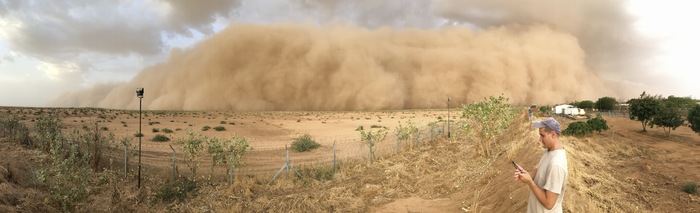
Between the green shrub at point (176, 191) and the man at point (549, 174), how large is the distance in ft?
26.9

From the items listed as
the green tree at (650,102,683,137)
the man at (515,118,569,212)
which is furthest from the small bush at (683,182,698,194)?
the green tree at (650,102,683,137)

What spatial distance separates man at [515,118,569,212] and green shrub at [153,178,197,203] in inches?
323

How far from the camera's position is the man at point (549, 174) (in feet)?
9.52

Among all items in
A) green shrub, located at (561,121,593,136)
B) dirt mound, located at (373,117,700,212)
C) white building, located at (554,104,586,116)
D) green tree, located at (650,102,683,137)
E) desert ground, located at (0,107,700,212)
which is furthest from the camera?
white building, located at (554,104,586,116)

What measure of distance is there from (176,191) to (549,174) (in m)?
8.71

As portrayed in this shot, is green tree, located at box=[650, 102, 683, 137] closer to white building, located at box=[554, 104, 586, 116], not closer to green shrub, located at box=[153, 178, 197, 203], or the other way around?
white building, located at box=[554, 104, 586, 116]

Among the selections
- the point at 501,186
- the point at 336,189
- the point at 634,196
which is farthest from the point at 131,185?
the point at 634,196

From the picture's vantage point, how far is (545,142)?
9.98 ft

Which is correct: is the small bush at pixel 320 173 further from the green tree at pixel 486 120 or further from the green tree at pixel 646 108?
the green tree at pixel 646 108

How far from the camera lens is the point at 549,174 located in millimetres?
2932

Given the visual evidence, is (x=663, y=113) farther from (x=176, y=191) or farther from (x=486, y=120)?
(x=176, y=191)

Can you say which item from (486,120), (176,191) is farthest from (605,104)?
(176,191)

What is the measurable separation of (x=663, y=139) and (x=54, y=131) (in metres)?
29.1

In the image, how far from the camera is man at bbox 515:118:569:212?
9.52 feet
